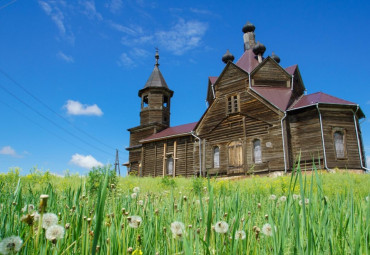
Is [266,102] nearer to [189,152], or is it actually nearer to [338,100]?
[338,100]

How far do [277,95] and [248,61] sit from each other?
547 cm

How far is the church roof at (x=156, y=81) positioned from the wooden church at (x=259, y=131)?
276 inches

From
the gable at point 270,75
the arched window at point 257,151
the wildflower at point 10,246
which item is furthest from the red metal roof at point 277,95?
the wildflower at point 10,246

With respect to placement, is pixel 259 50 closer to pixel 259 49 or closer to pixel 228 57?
pixel 259 49

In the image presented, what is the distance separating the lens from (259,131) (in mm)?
18375

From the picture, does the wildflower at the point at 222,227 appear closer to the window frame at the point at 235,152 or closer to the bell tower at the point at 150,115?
the window frame at the point at 235,152

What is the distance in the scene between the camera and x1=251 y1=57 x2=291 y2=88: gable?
2056cm

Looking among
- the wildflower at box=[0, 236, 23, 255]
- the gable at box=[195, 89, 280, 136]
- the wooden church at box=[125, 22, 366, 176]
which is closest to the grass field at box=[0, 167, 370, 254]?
the wildflower at box=[0, 236, 23, 255]

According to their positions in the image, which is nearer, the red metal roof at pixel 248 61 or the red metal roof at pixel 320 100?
the red metal roof at pixel 320 100

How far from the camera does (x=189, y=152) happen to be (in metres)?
23.0

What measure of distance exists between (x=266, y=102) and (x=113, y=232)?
60.0 ft

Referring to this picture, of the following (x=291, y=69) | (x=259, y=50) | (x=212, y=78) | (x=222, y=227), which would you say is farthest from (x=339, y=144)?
(x=222, y=227)

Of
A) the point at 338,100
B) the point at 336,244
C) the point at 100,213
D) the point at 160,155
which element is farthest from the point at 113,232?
the point at 160,155

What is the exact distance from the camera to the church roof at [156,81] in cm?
3036
